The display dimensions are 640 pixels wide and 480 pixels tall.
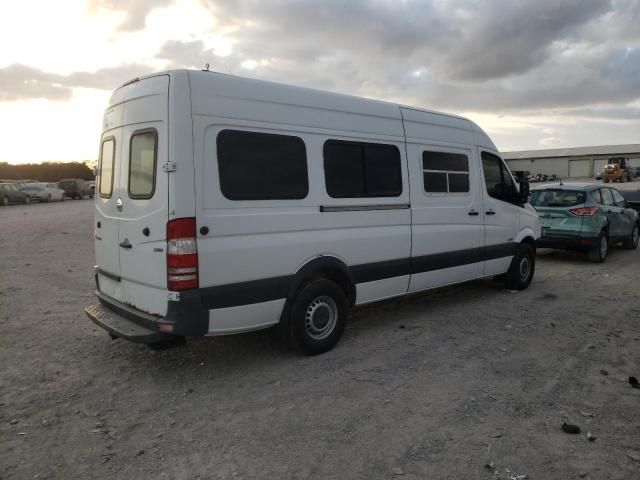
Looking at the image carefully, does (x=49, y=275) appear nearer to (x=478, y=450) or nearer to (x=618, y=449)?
(x=478, y=450)

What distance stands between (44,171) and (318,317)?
55554 mm

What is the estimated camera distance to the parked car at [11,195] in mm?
30969

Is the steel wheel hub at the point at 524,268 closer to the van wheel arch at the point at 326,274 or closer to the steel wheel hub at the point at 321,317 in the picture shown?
the van wheel arch at the point at 326,274

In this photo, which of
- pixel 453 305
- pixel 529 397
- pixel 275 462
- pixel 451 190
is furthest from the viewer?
pixel 453 305

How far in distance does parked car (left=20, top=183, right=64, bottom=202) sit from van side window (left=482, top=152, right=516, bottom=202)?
33.2 metres

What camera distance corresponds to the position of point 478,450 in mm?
3357

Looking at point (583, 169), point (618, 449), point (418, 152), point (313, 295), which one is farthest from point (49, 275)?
point (583, 169)

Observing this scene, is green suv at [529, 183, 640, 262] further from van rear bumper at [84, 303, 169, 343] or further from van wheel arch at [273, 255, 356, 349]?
van rear bumper at [84, 303, 169, 343]

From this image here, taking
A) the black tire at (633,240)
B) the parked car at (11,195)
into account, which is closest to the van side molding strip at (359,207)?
the black tire at (633,240)

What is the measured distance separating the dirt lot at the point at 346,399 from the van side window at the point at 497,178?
1737mm

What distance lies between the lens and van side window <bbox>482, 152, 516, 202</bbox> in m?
7.26

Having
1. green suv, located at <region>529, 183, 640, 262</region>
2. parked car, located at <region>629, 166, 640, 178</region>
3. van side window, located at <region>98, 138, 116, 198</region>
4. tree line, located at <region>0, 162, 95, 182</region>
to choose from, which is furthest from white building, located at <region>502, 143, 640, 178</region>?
van side window, located at <region>98, 138, 116, 198</region>

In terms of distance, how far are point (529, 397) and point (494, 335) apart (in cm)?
168

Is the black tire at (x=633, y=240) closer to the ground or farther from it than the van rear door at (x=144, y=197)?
closer to the ground
